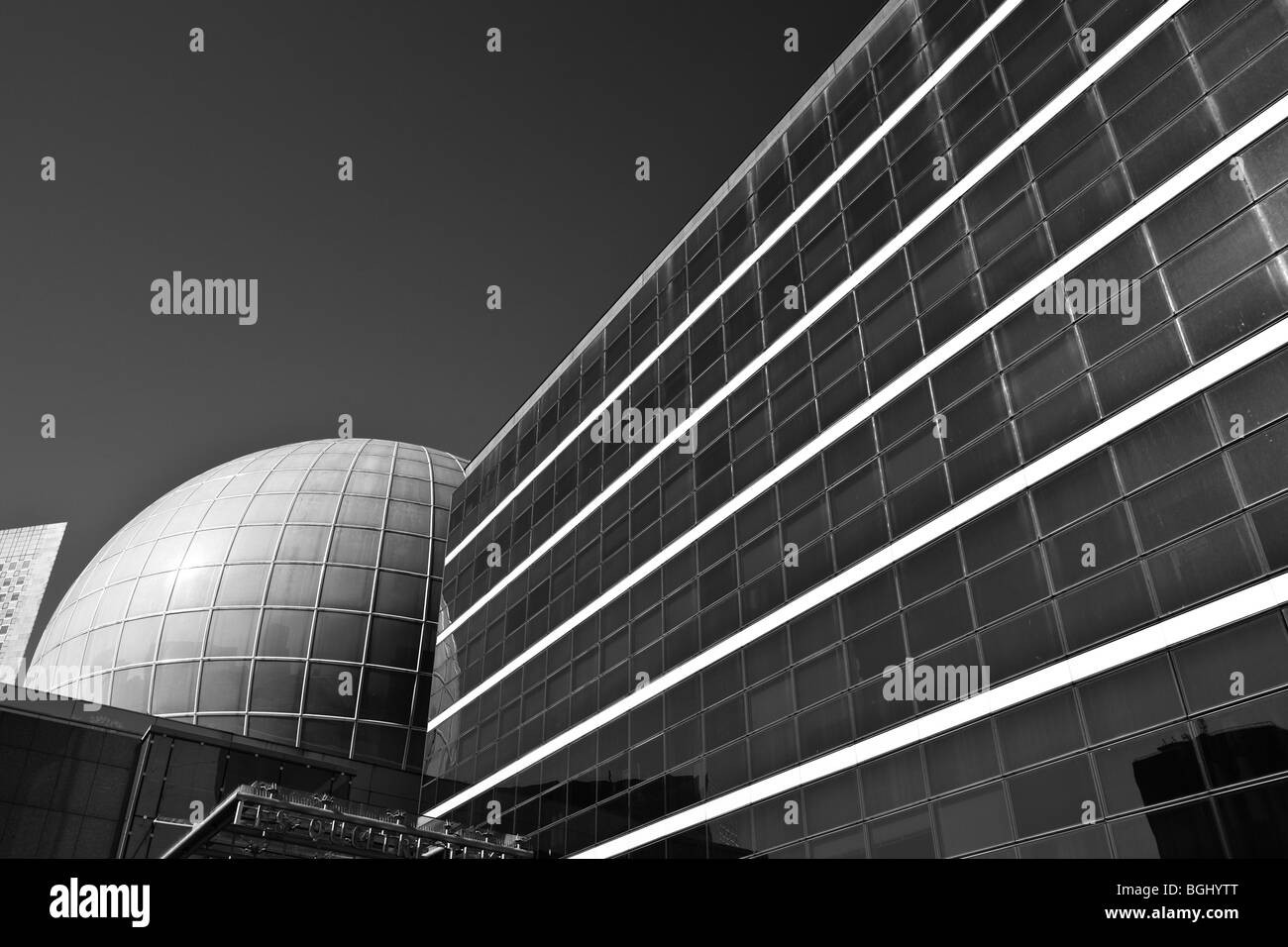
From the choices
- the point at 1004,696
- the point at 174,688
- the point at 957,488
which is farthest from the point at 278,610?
the point at 1004,696

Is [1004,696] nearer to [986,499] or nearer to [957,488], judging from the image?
[986,499]

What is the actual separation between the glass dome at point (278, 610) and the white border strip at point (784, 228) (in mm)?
6484

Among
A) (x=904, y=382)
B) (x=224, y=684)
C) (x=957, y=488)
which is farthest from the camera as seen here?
(x=224, y=684)

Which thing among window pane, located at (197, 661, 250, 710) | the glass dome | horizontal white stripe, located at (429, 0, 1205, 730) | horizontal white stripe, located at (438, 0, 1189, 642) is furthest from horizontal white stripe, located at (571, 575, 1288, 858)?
window pane, located at (197, 661, 250, 710)

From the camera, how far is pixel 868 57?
3431 cm

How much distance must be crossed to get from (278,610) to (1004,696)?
38.2 meters

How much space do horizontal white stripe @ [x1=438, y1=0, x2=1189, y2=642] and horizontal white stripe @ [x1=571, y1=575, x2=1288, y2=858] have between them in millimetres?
9266

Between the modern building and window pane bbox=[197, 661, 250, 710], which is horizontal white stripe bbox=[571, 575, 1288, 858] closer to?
the modern building

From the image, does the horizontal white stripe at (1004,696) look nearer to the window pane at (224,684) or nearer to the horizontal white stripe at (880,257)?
the horizontal white stripe at (880,257)

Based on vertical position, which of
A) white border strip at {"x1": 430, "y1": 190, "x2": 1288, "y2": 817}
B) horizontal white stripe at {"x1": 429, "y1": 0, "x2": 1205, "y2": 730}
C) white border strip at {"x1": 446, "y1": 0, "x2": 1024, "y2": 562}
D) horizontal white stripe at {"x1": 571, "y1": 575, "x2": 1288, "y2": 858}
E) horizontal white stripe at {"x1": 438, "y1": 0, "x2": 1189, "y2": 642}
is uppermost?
white border strip at {"x1": 446, "y1": 0, "x2": 1024, "y2": 562}

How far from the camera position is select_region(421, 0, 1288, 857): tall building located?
1980 centimetres

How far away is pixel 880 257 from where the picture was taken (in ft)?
101
